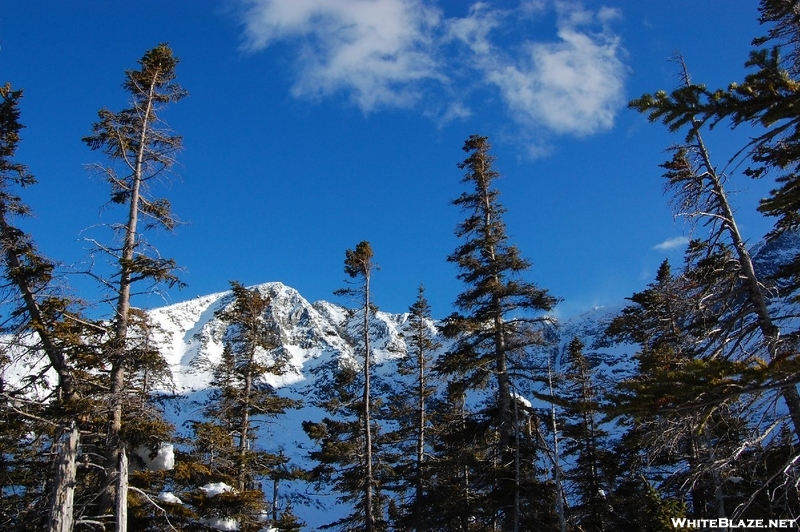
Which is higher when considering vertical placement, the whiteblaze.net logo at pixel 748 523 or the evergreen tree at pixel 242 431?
the evergreen tree at pixel 242 431

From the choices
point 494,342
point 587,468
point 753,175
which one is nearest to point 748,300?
point 753,175

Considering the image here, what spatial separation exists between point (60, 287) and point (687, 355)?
47.4ft

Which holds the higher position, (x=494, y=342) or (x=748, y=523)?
(x=494, y=342)

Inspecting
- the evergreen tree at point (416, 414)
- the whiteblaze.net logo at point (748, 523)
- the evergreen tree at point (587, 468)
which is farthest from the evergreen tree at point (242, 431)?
the evergreen tree at point (587, 468)

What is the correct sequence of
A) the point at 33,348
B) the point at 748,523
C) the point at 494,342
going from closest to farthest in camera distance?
1. the point at 748,523
2. the point at 33,348
3. the point at 494,342

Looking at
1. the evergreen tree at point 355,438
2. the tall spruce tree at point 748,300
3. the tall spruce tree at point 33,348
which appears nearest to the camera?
the tall spruce tree at point 748,300

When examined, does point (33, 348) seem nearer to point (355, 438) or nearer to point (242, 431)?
point (242, 431)

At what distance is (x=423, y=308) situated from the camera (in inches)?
1020

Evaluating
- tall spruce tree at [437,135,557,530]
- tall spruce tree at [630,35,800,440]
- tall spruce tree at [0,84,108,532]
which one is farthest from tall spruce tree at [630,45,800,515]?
tall spruce tree at [0,84,108,532]

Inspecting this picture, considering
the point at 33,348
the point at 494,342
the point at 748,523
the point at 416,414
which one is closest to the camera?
the point at 748,523

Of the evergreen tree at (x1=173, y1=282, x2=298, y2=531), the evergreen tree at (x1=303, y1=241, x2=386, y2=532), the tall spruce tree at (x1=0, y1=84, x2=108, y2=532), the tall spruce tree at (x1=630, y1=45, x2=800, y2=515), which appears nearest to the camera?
the tall spruce tree at (x1=630, y1=45, x2=800, y2=515)

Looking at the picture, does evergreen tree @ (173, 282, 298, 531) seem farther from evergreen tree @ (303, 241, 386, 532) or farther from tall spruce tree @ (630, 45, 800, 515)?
tall spruce tree @ (630, 45, 800, 515)

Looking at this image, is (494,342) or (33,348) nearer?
(33,348)

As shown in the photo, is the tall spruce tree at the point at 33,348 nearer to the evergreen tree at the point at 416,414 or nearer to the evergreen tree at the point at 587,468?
the evergreen tree at the point at 416,414
